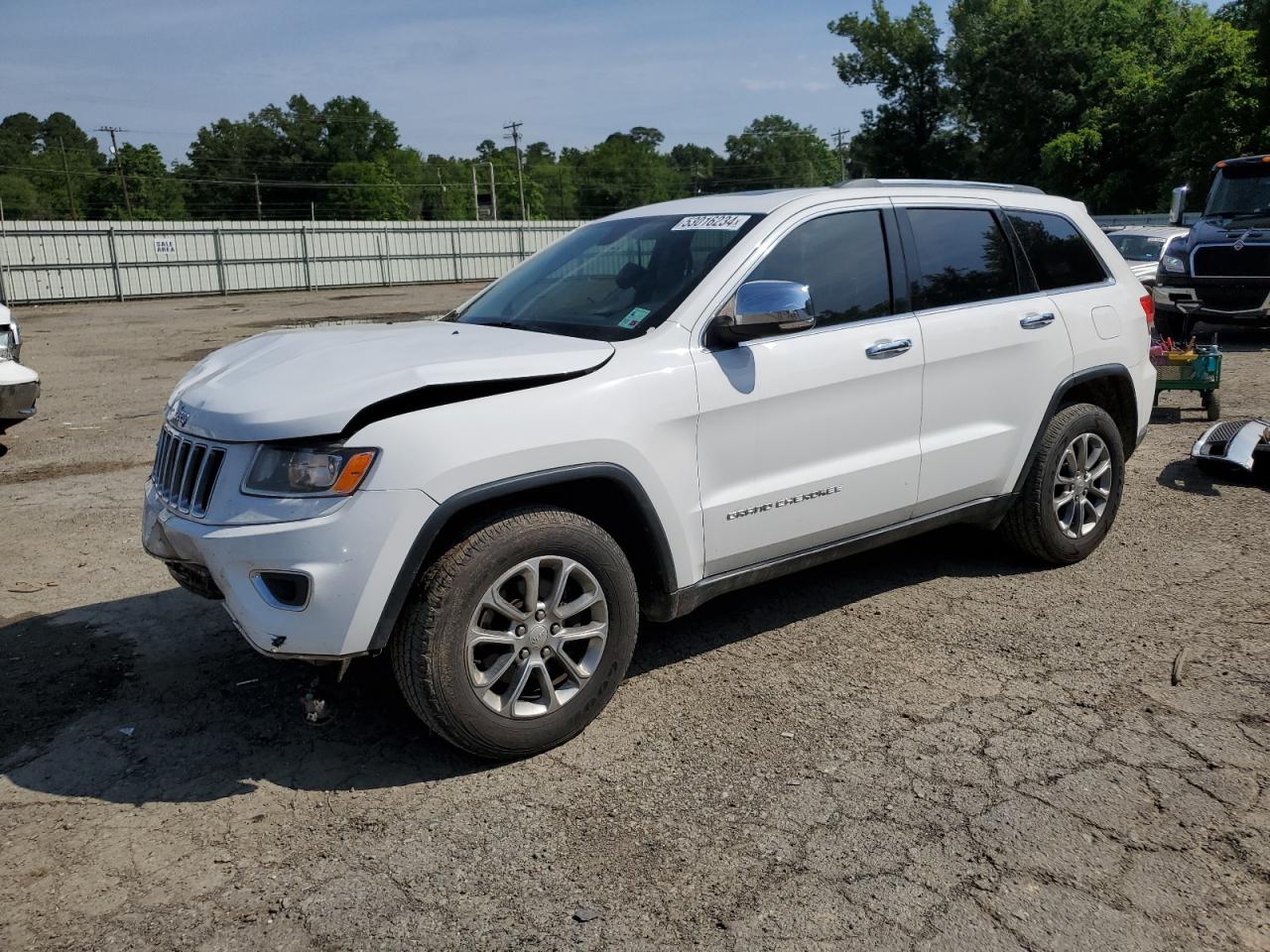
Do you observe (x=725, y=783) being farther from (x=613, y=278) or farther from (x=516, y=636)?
(x=613, y=278)

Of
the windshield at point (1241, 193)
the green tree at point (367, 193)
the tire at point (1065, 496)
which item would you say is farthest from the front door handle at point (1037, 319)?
the green tree at point (367, 193)

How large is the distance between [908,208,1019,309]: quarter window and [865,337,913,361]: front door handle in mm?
250

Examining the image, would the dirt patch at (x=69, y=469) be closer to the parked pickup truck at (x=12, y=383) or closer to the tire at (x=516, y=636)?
the parked pickup truck at (x=12, y=383)

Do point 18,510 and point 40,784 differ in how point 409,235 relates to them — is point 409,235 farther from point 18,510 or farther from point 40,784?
point 40,784

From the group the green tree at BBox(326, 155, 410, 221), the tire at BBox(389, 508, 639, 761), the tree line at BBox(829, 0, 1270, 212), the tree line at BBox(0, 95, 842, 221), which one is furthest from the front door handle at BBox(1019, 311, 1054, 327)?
the green tree at BBox(326, 155, 410, 221)

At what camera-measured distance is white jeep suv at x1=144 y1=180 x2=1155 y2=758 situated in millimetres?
3234

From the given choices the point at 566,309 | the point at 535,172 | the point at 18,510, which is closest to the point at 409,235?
the point at 18,510

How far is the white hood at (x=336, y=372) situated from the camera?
3230 mm

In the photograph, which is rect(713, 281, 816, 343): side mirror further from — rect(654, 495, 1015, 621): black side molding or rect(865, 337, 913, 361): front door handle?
rect(654, 495, 1015, 621): black side molding

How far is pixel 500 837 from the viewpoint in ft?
10.3

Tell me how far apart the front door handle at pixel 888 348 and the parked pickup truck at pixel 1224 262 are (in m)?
11.0

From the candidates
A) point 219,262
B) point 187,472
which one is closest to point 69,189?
point 219,262

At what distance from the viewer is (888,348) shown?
438 cm

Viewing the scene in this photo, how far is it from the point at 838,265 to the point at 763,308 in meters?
0.75
